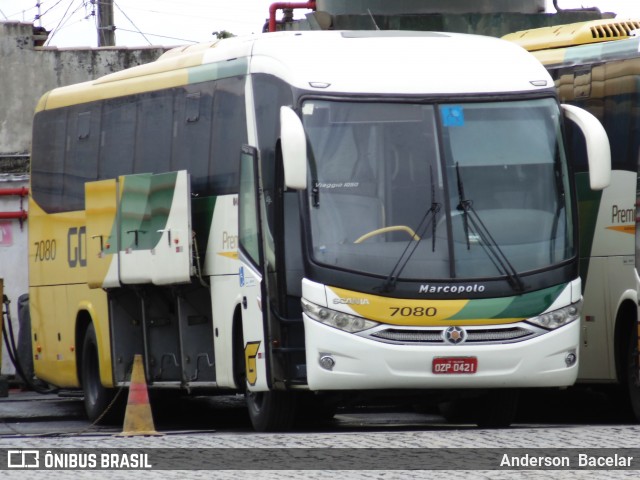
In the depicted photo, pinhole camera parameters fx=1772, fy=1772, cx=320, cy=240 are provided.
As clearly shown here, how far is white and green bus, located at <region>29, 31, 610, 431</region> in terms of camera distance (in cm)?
1438

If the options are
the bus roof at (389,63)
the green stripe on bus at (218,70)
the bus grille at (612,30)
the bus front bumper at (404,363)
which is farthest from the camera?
the bus grille at (612,30)

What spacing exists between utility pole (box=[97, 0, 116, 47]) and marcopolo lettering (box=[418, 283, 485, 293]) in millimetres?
25549

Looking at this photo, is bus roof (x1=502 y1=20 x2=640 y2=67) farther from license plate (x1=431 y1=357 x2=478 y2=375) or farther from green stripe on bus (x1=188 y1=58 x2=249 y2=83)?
license plate (x1=431 y1=357 x2=478 y2=375)

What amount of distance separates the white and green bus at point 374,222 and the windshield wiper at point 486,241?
0.01 metres

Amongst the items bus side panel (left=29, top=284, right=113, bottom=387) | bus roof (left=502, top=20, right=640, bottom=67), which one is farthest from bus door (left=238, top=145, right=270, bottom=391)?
bus side panel (left=29, top=284, right=113, bottom=387)

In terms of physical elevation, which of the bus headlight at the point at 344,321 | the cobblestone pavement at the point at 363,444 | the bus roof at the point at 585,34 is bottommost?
the cobblestone pavement at the point at 363,444

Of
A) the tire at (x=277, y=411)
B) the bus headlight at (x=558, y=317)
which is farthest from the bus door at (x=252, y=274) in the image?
the bus headlight at (x=558, y=317)

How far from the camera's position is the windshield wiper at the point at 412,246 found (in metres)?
14.4

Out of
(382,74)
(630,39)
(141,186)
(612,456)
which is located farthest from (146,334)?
(612,456)

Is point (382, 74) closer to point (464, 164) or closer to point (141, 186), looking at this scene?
point (464, 164)

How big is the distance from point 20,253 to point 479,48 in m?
11.5

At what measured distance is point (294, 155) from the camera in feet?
47.0

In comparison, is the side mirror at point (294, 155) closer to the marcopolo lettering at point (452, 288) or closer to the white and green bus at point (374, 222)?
the white and green bus at point (374, 222)

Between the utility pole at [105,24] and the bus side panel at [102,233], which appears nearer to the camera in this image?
the bus side panel at [102,233]
